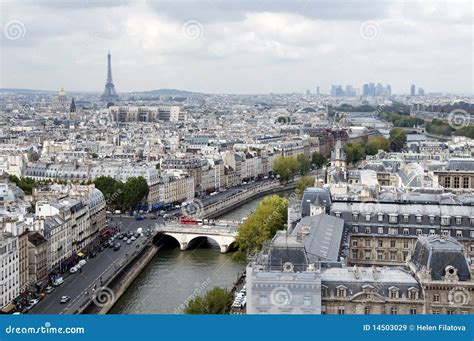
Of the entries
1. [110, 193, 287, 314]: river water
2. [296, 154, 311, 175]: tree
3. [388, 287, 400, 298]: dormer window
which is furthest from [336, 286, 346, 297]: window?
[296, 154, 311, 175]: tree

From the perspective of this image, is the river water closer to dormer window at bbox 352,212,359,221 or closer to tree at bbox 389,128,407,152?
dormer window at bbox 352,212,359,221

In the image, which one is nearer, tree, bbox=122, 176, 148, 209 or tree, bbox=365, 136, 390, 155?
tree, bbox=122, 176, 148, 209

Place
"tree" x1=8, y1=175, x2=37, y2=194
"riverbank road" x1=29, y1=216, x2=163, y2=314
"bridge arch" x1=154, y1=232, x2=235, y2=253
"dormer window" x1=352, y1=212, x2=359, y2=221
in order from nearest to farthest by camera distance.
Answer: "riverbank road" x1=29, y1=216, x2=163, y2=314
"dormer window" x1=352, y1=212, x2=359, y2=221
"bridge arch" x1=154, y1=232, x2=235, y2=253
"tree" x1=8, y1=175, x2=37, y2=194

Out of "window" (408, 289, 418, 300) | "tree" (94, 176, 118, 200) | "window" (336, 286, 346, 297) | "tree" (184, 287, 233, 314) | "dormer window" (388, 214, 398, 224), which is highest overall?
"dormer window" (388, 214, 398, 224)

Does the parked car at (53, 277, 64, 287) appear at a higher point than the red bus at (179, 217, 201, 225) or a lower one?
lower

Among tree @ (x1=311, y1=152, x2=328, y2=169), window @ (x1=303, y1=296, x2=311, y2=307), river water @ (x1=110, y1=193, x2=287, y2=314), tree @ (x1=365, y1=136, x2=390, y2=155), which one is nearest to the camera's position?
window @ (x1=303, y1=296, x2=311, y2=307)

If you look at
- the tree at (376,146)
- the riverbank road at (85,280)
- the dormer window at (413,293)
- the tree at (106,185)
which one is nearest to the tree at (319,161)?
the tree at (376,146)

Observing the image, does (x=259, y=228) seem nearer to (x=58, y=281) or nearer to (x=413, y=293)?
(x=58, y=281)
